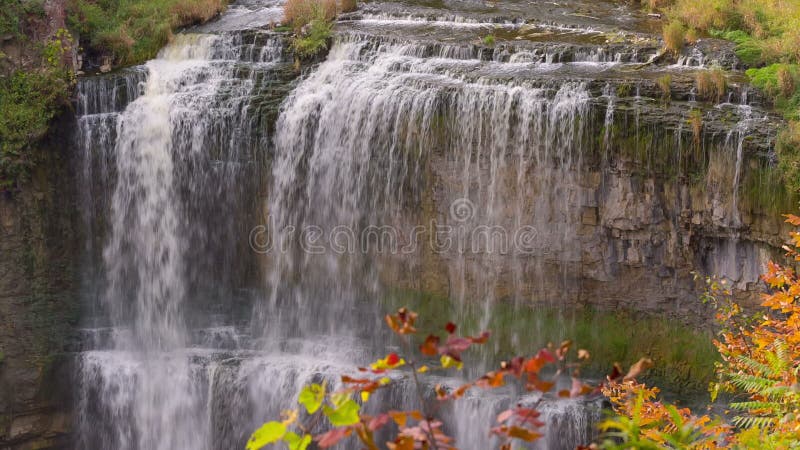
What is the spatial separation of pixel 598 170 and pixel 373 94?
3.38 metres

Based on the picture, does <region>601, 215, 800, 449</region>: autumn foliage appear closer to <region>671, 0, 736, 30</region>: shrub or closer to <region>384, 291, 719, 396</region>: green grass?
<region>384, 291, 719, 396</region>: green grass

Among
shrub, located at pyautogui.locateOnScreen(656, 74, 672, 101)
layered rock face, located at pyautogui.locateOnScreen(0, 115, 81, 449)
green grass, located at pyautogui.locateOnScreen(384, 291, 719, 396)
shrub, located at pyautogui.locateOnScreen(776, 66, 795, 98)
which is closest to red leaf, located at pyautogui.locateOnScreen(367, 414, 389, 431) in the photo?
green grass, located at pyautogui.locateOnScreen(384, 291, 719, 396)

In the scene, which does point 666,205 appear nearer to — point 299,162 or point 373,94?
point 373,94

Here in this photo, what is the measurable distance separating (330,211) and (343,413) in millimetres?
9688

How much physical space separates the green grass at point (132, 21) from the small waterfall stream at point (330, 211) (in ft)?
3.72

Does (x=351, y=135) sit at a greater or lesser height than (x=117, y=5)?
lesser

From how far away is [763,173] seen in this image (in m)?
10.5

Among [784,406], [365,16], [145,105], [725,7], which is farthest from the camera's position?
[365,16]

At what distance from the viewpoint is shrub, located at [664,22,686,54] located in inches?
513

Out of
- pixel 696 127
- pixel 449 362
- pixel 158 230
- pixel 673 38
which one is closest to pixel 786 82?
pixel 696 127

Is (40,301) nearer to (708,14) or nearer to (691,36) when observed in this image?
(691,36)

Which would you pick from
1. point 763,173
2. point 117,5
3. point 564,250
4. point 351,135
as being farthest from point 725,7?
point 117,5

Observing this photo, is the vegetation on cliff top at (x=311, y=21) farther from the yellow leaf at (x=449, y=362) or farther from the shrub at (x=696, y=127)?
the yellow leaf at (x=449, y=362)

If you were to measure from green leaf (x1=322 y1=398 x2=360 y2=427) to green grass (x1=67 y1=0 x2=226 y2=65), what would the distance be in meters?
12.8
